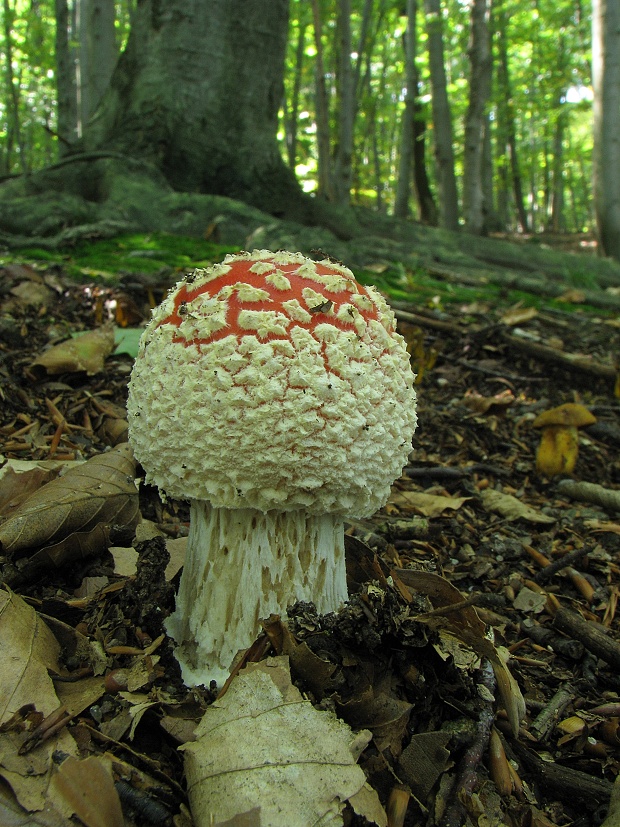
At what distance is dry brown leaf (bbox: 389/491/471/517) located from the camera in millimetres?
3363

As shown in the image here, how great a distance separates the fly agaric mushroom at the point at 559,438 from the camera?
389 centimetres

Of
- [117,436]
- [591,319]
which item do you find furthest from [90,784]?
[591,319]

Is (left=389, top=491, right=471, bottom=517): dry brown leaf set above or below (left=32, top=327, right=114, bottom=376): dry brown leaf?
below

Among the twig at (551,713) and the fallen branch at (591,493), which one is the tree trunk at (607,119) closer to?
the fallen branch at (591,493)

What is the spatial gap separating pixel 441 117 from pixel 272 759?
12957mm

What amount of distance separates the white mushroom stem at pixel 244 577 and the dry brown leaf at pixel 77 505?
0.51 meters

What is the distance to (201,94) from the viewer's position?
7.43 metres

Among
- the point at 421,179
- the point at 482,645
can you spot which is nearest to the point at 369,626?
the point at 482,645

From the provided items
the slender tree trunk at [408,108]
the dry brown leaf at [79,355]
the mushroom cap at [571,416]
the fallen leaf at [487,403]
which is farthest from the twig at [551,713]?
the slender tree trunk at [408,108]

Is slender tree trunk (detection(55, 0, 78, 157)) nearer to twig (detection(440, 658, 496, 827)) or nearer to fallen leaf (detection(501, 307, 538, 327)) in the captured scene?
fallen leaf (detection(501, 307, 538, 327))

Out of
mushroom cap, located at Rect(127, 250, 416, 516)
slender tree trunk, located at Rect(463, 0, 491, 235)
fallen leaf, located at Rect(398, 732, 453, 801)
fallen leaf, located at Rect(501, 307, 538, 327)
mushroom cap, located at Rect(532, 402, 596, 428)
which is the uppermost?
slender tree trunk, located at Rect(463, 0, 491, 235)

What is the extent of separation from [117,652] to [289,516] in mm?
709

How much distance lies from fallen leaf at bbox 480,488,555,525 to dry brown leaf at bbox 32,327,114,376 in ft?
8.01

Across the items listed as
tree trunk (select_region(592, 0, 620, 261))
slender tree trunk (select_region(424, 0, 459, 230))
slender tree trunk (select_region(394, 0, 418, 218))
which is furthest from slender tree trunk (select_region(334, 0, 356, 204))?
tree trunk (select_region(592, 0, 620, 261))
